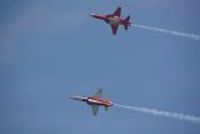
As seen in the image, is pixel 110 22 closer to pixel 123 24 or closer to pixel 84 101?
pixel 123 24

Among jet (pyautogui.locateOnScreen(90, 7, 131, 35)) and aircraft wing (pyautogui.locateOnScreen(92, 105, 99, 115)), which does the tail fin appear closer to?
jet (pyautogui.locateOnScreen(90, 7, 131, 35))

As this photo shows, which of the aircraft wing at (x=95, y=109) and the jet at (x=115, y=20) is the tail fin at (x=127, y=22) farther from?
the aircraft wing at (x=95, y=109)

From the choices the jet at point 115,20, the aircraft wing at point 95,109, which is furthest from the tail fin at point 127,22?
the aircraft wing at point 95,109

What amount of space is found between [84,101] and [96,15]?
2075 centimetres

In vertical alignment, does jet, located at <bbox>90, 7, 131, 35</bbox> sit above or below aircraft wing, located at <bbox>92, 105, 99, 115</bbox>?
above

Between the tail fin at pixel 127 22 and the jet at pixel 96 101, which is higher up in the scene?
the tail fin at pixel 127 22

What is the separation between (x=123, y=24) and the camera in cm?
12012

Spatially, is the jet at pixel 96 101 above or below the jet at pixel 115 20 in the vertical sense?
below

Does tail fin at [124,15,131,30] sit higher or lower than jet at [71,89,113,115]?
higher

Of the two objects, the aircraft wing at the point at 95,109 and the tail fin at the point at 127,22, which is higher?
the tail fin at the point at 127,22

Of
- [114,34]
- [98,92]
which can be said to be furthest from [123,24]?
[98,92]

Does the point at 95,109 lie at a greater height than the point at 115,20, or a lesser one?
lesser

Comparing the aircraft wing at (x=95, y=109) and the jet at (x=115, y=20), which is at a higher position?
the jet at (x=115, y=20)

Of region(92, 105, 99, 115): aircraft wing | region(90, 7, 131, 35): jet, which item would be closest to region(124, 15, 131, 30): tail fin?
region(90, 7, 131, 35): jet
